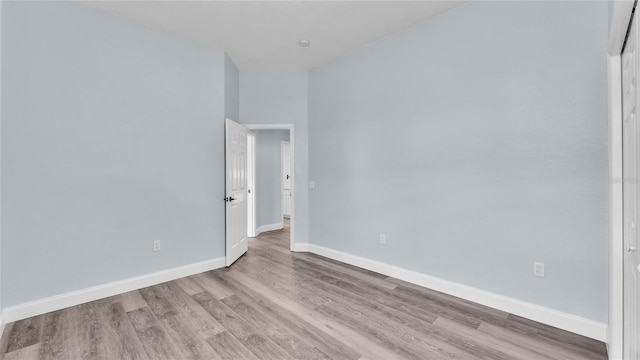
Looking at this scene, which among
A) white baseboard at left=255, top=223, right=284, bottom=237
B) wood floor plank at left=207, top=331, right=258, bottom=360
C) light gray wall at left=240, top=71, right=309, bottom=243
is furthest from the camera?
white baseboard at left=255, top=223, right=284, bottom=237

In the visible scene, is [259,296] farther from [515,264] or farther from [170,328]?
[515,264]

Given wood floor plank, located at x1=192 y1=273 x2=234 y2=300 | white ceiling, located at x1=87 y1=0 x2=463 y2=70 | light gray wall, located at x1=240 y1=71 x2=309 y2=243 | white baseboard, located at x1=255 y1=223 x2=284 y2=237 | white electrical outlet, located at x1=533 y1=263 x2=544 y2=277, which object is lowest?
wood floor plank, located at x1=192 y1=273 x2=234 y2=300

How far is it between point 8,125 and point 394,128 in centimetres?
372

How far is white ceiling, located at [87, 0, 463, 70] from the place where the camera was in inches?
111

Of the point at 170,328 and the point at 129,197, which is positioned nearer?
the point at 170,328

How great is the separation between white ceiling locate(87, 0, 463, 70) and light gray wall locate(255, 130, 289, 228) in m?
2.43

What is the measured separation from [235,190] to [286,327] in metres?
2.28

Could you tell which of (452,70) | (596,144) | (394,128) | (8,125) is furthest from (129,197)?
(596,144)

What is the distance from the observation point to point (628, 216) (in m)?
1.60

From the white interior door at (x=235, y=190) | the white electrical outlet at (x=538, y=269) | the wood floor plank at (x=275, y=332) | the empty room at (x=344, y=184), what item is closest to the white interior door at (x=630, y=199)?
the empty room at (x=344, y=184)

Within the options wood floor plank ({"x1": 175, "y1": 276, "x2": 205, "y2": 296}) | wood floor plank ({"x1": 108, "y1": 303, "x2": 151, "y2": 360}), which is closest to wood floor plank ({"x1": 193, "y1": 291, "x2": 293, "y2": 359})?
wood floor plank ({"x1": 175, "y1": 276, "x2": 205, "y2": 296})

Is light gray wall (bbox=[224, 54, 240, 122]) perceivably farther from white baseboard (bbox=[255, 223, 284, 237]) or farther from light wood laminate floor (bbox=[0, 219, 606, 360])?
white baseboard (bbox=[255, 223, 284, 237])

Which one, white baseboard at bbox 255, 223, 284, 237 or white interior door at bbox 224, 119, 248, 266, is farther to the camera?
white baseboard at bbox 255, 223, 284, 237

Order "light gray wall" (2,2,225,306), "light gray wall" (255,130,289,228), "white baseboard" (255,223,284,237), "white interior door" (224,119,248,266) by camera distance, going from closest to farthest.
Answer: "light gray wall" (2,2,225,306) → "white interior door" (224,119,248,266) → "white baseboard" (255,223,284,237) → "light gray wall" (255,130,289,228)
